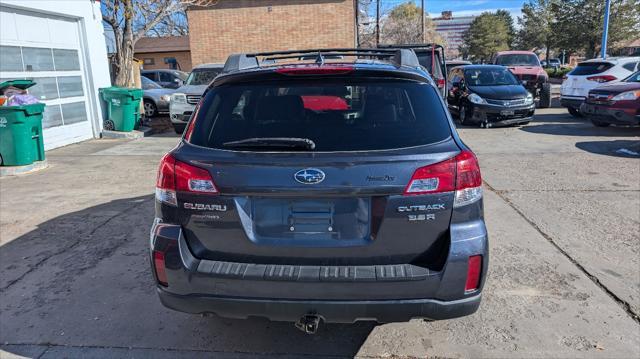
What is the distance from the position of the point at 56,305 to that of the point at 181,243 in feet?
5.90

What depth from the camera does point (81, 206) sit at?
6199mm

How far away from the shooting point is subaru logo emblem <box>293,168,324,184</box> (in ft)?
7.91

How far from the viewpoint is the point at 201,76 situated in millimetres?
13188

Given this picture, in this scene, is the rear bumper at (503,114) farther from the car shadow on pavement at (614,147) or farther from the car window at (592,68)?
the car window at (592,68)

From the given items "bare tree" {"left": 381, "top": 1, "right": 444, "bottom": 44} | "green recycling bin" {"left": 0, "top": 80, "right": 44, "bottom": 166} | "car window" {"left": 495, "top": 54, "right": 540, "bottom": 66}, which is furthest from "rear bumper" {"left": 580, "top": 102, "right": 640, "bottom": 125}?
"bare tree" {"left": 381, "top": 1, "right": 444, "bottom": 44}

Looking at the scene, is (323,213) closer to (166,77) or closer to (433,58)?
(433,58)

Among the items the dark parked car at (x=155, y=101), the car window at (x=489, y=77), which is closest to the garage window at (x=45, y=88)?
the dark parked car at (x=155, y=101)

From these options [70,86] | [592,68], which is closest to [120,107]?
[70,86]

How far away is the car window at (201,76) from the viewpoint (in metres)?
13.0

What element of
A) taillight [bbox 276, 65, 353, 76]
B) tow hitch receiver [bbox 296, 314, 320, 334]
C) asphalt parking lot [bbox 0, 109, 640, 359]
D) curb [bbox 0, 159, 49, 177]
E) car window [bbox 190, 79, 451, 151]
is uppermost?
taillight [bbox 276, 65, 353, 76]

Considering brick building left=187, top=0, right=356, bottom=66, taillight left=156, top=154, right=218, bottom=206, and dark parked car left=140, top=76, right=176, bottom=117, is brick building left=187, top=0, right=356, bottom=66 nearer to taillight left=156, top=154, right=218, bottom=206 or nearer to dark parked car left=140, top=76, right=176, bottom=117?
dark parked car left=140, top=76, right=176, bottom=117

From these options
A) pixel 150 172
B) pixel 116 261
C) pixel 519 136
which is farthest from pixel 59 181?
pixel 519 136

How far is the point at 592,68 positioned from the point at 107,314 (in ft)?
46.9

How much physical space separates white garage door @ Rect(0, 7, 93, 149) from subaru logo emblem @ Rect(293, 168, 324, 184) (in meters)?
9.23
